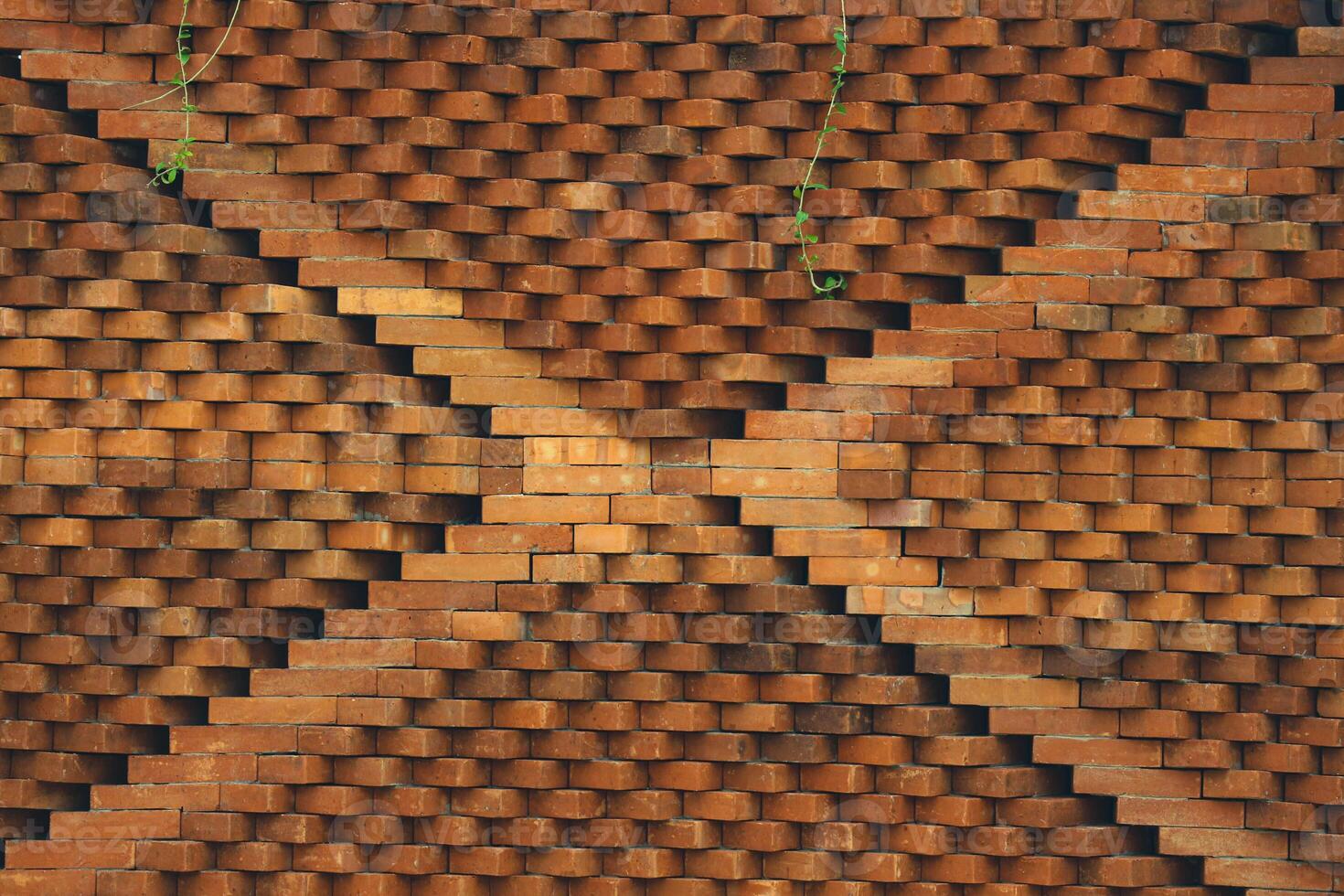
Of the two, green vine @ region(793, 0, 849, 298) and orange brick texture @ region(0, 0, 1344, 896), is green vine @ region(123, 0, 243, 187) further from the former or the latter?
green vine @ region(793, 0, 849, 298)

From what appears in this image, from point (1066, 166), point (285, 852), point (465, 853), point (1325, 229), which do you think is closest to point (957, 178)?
point (1066, 166)

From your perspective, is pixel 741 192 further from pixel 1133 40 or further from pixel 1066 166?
pixel 1133 40

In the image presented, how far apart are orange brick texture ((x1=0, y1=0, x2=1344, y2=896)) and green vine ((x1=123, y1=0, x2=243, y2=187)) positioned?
0.02 metres

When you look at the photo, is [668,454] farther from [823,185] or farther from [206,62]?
[206,62]

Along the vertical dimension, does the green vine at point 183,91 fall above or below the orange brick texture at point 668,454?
above

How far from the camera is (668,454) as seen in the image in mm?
3723

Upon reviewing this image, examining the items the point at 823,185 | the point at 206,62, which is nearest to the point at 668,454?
the point at 823,185

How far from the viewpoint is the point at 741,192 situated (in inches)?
146

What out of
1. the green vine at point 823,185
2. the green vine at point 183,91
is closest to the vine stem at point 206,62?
the green vine at point 183,91

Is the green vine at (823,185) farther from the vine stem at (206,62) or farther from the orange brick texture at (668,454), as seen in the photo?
the vine stem at (206,62)

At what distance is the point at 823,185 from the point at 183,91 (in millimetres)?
1692

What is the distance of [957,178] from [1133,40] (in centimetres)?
58

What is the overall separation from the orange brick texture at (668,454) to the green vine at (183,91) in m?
0.02

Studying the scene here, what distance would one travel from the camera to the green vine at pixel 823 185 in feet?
12.1
